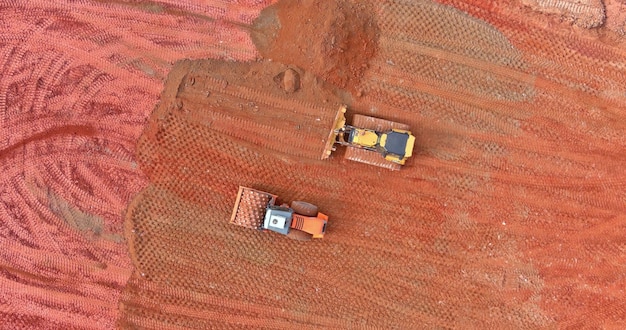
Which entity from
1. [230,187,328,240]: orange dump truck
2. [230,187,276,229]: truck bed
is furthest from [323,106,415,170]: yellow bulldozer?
[230,187,276,229]: truck bed

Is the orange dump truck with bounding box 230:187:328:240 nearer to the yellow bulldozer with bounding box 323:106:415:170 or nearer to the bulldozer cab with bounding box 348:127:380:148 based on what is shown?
the yellow bulldozer with bounding box 323:106:415:170

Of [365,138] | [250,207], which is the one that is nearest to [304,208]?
[250,207]

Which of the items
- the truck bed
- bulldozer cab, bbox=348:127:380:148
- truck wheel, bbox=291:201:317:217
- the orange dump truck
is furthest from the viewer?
truck wheel, bbox=291:201:317:217

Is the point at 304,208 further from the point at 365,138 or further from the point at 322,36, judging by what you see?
the point at 322,36

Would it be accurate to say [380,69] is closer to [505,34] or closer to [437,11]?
[437,11]

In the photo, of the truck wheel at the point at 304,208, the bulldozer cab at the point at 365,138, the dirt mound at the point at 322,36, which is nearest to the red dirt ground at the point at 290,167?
the dirt mound at the point at 322,36

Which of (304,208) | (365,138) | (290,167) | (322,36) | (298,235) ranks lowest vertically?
(298,235)
